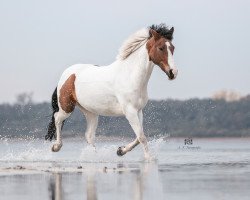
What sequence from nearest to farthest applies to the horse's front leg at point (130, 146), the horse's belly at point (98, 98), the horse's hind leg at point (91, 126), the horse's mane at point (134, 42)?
the horse's front leg at point (130, 146)
the horse's mane at point (134, 42)
the horse's belly at point (98, 98)
the horse's hind leg at point (91, 126)

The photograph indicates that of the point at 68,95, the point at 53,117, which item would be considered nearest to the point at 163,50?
the point at 68,95

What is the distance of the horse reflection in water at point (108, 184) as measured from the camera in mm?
10422

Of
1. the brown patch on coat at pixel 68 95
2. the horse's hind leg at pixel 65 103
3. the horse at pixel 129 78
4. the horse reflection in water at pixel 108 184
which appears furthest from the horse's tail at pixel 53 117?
the horse reflection in water at pixel 108 184

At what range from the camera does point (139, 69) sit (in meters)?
16.3

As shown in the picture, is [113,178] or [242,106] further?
[242,106]

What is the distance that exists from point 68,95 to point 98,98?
1.41 m

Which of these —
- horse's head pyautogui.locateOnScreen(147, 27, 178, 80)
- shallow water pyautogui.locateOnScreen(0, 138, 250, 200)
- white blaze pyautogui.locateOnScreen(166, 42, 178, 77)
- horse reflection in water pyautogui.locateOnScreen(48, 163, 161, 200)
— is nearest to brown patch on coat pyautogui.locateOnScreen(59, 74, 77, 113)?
shallow water pyautogui.locateOnScreen(0, 138, 250, 200)

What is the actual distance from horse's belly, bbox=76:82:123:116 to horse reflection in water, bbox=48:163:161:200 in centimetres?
228

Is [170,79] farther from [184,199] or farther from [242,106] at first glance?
[242,106]

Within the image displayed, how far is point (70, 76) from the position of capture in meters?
18.4

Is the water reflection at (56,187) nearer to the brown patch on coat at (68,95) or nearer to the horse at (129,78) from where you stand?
the horse at (129,78)

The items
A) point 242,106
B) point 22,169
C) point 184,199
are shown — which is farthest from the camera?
point 242,106

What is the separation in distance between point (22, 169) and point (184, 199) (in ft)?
18.7

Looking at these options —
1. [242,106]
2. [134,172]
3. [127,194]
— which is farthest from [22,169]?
[242,106]
